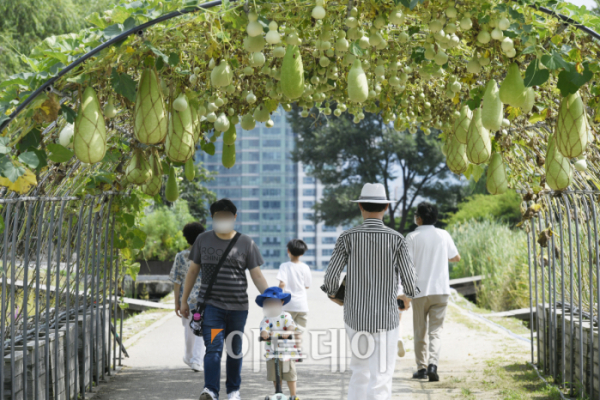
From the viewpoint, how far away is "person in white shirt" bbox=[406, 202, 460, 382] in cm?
543

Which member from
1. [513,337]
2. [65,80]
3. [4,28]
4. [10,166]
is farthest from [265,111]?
[4,28]

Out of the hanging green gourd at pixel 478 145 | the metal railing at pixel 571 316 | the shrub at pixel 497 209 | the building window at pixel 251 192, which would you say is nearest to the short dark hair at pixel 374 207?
the hanging green gourd at pixel 478 145

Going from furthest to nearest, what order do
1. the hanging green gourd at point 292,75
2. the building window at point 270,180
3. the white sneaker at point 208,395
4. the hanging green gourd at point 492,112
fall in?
the building window at point 270,180 → the white sneaker at point 208,395 → the hanging green gourd at point 492,112 → the hanging green gourd at point 292,75

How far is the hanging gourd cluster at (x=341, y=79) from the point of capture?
2617 mm

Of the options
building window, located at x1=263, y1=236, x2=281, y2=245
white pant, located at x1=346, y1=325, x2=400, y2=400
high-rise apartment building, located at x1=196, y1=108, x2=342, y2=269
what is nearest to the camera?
white pant, located at x1=346, y1=325, x2=400, y2=400

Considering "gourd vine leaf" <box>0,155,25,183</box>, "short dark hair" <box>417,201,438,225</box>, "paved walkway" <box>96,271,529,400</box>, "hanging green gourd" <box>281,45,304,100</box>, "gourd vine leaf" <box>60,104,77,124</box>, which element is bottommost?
"paved walkway" <box>96,271,529,400</box>

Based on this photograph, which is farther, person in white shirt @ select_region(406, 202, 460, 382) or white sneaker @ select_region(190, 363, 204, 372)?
white sneaker @ select_region(190, 363, 204, 372)

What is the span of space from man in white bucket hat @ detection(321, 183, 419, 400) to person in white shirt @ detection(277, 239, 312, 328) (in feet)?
5.33

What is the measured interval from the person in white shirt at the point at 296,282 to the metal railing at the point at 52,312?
1.63m

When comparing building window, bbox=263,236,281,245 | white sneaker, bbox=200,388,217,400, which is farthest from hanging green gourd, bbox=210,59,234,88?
building window, bbox=263,236,281,245

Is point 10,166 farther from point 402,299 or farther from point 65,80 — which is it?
point 402,299

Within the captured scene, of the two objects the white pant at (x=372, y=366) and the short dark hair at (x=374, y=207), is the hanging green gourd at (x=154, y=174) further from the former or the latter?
the white pant at (x=372, y=366)

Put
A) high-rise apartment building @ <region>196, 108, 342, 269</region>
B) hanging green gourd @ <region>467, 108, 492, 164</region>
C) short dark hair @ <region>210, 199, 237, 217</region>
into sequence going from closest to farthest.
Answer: hanging green gourd @ <region>467, 108, 492, 164</region>, short dark hair @ <region>210, 199, 237, 217</region>, high-rise apartment building @ <region>196, 108, 342, 269</region>

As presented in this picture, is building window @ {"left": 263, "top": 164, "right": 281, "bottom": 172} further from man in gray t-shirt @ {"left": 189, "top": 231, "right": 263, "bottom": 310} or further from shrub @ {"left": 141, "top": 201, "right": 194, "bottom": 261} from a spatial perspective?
man in gray t-shirt @ {"left": 189, "top": 231, "right": 263, "bottom": 310}
